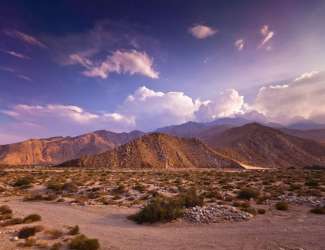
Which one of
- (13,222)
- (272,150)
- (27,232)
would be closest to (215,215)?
(27,232)

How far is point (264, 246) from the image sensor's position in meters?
10.2

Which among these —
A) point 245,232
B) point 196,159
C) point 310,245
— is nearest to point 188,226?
point 245,232

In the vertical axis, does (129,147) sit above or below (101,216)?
above

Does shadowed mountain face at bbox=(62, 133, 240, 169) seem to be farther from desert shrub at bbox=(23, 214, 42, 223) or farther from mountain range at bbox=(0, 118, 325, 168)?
desert shrub at bbox=(23, 214, 42, 223)

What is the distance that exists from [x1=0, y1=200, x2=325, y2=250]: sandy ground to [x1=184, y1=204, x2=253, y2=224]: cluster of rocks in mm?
581

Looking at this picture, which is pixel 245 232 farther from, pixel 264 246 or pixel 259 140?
pixel 259 140

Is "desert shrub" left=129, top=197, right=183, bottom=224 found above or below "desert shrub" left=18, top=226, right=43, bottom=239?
above

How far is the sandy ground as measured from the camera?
10625 mm

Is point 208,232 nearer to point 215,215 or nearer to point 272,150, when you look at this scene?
point 215,215

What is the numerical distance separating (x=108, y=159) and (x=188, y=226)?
86191 millimetres

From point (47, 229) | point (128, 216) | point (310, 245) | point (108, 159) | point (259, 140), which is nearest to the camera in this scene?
point (310, 245)

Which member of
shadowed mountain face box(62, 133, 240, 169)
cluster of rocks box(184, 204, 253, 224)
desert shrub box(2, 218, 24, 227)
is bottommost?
desert shrub box(2, 218, 24, 227)

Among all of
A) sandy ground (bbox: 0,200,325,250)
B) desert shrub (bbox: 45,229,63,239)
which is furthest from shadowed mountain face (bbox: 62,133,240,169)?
desert shrub (bbox: 45,229,63,239)

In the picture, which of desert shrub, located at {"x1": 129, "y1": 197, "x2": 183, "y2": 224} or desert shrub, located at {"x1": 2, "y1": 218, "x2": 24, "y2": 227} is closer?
desert shrub, located at {"x1": 2, "y1": 218, "x2": 24, "y2": 227}
